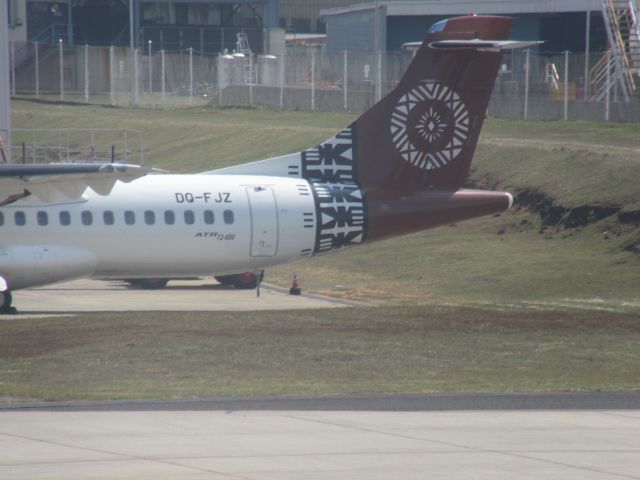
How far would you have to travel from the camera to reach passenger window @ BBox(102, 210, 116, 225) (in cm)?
2525

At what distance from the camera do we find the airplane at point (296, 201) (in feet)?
81.7

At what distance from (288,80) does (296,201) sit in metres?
36.6

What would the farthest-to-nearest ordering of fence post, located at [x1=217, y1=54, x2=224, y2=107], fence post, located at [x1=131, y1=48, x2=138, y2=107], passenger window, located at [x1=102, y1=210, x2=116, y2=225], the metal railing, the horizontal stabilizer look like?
fence post, located at [x1=131, y1=48, x2=138, y2=107]
fence post, located at [x1=217, y1=54, x2=224, y2=107]
the metal railing
the horizontal stabilizer
passenger window, located at [x1=102, y1=210, x2=116, y2=225]

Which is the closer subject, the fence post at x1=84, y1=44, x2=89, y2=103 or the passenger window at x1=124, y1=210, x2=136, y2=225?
the passenger window at x1=124, y1=210, x2=136, y2=225

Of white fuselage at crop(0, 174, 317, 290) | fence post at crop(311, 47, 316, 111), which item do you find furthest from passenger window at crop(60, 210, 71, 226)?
fence post at crop(311, 47, 316, 111)

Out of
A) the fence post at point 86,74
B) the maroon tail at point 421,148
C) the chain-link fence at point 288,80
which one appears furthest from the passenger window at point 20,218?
the fence post at point 86,74

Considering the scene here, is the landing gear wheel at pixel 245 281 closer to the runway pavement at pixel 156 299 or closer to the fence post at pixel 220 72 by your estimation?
the runway pavement at pixel 156 299

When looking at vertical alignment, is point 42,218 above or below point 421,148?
below

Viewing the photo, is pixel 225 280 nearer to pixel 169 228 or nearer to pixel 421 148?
pixel 169 228

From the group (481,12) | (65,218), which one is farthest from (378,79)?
(65,218)

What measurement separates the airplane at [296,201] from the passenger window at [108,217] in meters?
0.02

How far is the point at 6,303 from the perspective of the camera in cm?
2495

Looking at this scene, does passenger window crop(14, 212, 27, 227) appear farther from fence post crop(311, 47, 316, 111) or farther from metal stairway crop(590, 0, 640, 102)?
fence post crop(311, 47, 316, 111)

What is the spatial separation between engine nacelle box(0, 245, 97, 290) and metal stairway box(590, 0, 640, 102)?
1058 inches
